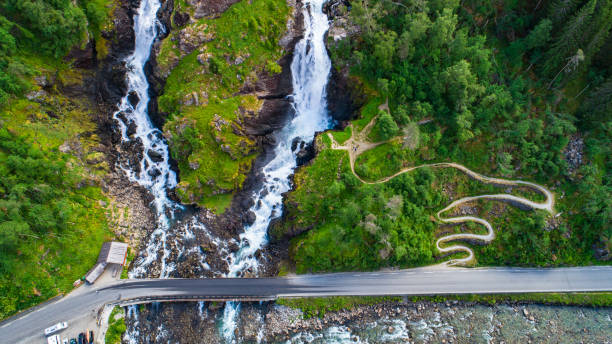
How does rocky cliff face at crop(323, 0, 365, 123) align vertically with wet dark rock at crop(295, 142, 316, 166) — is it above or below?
above

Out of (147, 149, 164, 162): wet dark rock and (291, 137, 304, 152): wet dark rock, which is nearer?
(147, 149, 164, 162): wet dark rock

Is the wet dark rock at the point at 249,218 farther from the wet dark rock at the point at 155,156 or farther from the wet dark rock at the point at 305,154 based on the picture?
the wet dark rock at the point at 155,156

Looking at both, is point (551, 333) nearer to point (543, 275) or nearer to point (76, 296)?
point (543, 275)

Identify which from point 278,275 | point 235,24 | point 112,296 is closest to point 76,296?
point 112,296

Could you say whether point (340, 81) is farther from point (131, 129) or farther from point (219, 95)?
point (131, 129)

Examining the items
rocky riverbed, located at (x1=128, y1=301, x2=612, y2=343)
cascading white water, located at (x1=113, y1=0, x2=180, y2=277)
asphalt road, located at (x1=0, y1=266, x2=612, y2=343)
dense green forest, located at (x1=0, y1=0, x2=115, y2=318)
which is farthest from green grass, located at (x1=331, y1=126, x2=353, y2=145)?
dense green forest, located at (x1=0, y1=0, x2=115, y2=318)

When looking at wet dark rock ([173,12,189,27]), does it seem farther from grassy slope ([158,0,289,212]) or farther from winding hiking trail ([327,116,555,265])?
winding hiking trail ([327,116,555,265])
